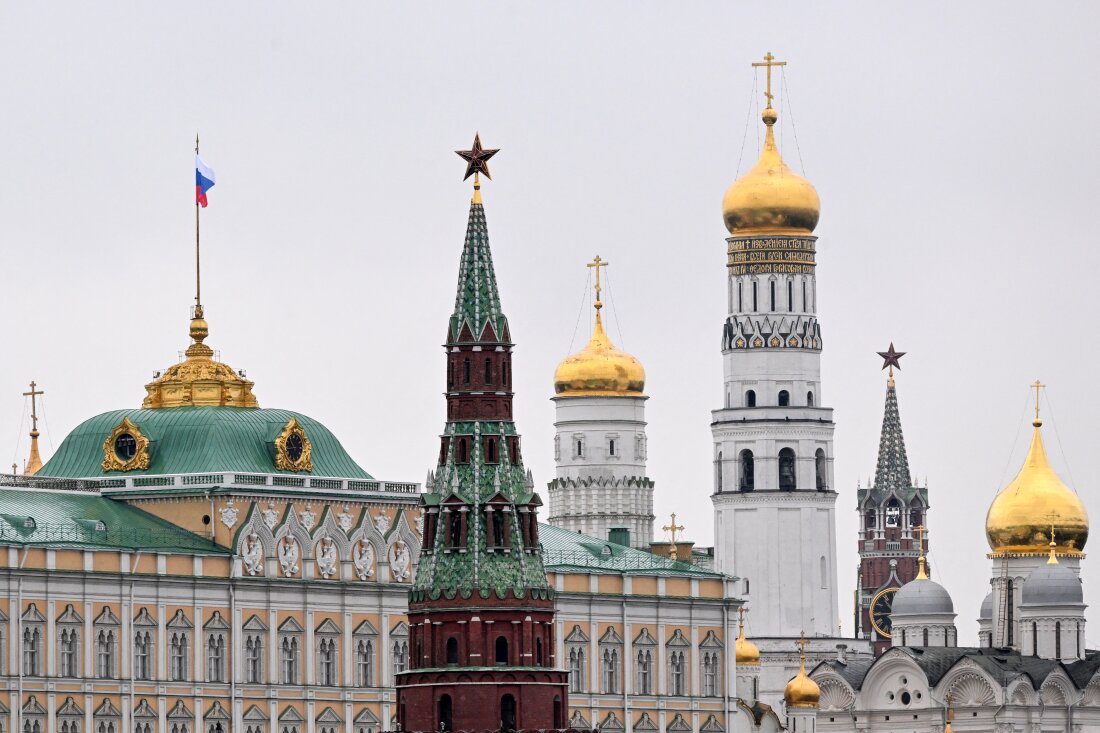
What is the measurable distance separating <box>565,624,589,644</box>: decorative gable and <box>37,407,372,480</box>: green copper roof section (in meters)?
10.2

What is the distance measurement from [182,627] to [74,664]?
4874 millimetres

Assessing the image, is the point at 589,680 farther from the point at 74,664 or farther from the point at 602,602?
the point at 74,664

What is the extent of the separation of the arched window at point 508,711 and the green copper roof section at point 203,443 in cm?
3821

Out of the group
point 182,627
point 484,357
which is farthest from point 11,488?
point 484,357

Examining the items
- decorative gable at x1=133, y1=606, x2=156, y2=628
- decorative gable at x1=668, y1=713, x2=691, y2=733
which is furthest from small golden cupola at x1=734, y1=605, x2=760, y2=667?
decorative gable at x1=133, y1=606, x2=156, y2=628

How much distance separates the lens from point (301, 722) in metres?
158

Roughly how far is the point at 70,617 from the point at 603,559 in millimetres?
27695

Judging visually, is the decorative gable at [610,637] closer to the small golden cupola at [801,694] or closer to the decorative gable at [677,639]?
the decorative gable at [677,639]

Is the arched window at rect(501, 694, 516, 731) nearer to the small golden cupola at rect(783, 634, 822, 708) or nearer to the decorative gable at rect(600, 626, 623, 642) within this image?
the decorative gable at rect(600, 626, 623, 642)

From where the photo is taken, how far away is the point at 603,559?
174 m

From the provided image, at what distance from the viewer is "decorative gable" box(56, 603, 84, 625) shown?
152 meters

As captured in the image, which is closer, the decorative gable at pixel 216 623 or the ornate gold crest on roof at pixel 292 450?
the decorative gable at pixel 216 623

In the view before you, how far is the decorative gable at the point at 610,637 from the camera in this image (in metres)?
170

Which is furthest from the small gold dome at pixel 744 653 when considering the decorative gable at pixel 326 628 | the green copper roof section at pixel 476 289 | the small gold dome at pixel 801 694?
the green copper roof section at pixel 476 289
